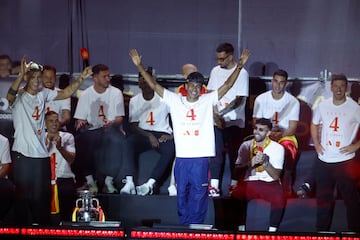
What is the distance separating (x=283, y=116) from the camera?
25.6ft

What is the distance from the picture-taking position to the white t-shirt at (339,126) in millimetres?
7598

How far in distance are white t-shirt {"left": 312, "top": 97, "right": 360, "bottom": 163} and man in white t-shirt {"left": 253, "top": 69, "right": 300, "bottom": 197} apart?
13.3 inches

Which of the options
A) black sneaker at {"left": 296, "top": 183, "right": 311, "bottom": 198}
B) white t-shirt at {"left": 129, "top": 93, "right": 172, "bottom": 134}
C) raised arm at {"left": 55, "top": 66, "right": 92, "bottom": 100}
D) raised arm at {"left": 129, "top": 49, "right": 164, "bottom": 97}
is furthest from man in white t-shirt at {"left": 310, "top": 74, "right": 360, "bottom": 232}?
raised arm at {"left": 55, "top": 66, "right": 92, "bottom": 100}

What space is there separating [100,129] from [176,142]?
1405mm

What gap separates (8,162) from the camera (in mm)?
7699

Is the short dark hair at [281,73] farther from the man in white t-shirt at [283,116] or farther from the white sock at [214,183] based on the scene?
the white sock at [214,183]

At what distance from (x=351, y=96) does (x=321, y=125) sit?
0.56 m

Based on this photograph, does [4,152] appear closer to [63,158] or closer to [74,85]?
[63,158]

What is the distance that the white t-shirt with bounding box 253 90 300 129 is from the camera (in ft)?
25.5

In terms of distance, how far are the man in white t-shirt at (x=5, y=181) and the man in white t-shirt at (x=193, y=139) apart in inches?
74.9

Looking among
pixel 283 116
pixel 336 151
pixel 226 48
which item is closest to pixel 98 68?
pixel 226 48

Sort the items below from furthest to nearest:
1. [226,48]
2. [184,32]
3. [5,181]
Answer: [184,32] < [226,48] < [5,181]

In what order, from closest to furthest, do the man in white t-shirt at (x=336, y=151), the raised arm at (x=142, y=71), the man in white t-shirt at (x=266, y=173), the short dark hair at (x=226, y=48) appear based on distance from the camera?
the raised arm at (x=142, y=71), the man in white t-shirt at (x=266, y=173), the man in white t-shirt at (x=336, y=151), the short dark hair at (x=226, y=48)

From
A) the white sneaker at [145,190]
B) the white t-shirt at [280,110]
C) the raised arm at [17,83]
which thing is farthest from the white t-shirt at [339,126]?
the raised arm at [17,83]
